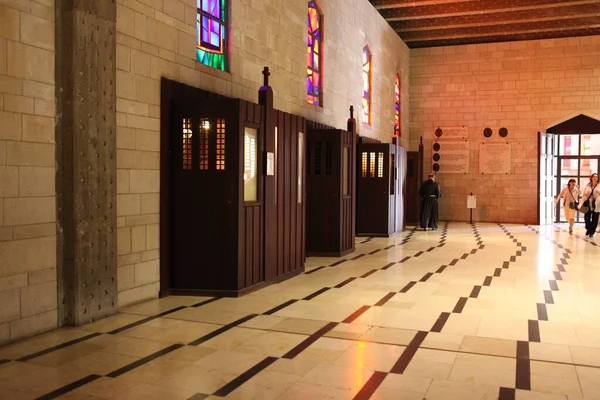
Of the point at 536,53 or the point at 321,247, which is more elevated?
the point at 536,53

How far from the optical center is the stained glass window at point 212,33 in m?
6.86

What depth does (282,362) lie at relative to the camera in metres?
3.92

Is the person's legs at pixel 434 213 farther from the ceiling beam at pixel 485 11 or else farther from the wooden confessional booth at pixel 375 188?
the ceiling beam at pixel 485 11

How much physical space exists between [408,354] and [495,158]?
45.4ft

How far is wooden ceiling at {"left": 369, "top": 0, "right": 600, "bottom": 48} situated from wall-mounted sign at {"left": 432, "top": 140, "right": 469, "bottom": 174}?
9.22 ft

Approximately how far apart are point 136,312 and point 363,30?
9286 mm

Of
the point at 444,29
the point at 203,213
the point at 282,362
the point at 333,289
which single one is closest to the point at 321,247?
the point at 333,289

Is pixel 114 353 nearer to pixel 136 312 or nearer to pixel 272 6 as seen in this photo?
pixel 136 312

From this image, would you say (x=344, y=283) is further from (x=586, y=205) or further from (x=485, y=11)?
(x=485, y=11)

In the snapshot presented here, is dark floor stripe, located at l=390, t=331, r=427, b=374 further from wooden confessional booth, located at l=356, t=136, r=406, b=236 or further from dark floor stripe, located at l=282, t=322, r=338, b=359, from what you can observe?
wooden confessional booth, located at l=356, t=136, r=406, b=236

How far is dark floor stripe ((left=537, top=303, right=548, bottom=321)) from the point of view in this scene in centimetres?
524

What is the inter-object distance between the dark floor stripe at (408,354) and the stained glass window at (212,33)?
398 centimetres

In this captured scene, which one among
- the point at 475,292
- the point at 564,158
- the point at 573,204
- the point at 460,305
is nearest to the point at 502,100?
the point at 564,158

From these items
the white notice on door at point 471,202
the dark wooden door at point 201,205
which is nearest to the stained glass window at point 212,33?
the dark wooden door at point 201,205
